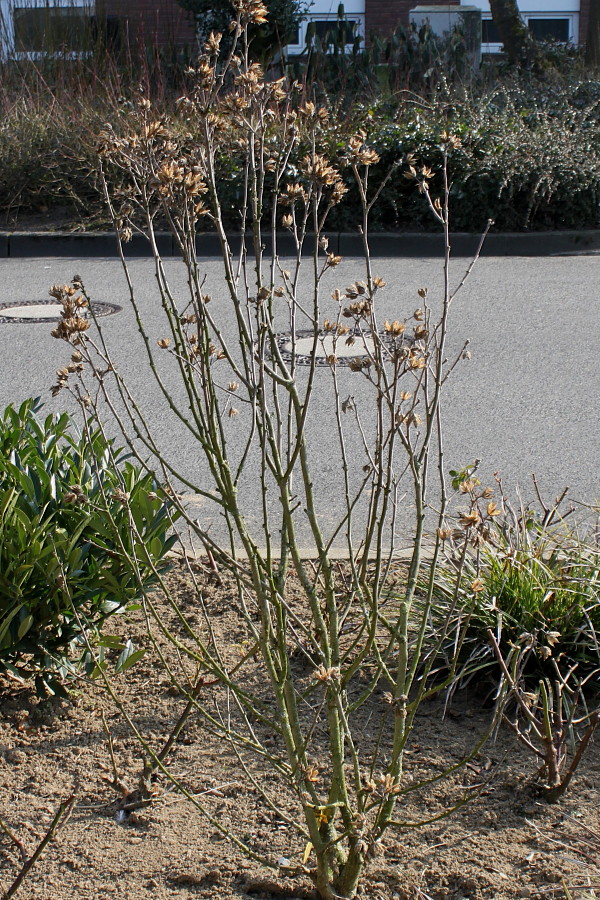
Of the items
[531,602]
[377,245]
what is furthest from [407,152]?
[531,602]

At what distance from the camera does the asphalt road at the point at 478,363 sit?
523 cm

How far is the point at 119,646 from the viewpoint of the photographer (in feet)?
9.43

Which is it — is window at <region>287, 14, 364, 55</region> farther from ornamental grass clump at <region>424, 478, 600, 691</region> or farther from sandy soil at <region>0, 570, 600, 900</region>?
sandy soil at <region>0, 570, 600, 900</region>

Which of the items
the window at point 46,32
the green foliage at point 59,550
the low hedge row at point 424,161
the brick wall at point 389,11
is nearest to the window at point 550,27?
the brick wall at point 389,11

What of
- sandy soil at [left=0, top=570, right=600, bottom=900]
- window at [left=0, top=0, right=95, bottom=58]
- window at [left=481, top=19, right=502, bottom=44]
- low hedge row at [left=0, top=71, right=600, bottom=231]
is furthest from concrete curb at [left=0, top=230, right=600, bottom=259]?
window at [left=481, top=19, right=502, bottom=44]

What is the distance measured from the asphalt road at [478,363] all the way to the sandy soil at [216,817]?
1.54 metres

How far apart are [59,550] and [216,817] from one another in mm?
819

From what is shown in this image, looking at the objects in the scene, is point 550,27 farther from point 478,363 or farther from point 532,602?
point 532,602

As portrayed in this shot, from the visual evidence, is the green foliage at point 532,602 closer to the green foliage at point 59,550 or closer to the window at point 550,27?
the green foliage at point 59,550

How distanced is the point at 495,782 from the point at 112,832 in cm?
97

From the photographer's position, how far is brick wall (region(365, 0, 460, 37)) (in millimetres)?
24062

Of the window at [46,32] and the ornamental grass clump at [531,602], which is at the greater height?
the window at [46,32]

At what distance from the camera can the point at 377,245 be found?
1148 cm

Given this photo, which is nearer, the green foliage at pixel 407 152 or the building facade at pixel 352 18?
the green foliage at pixel 407 152
